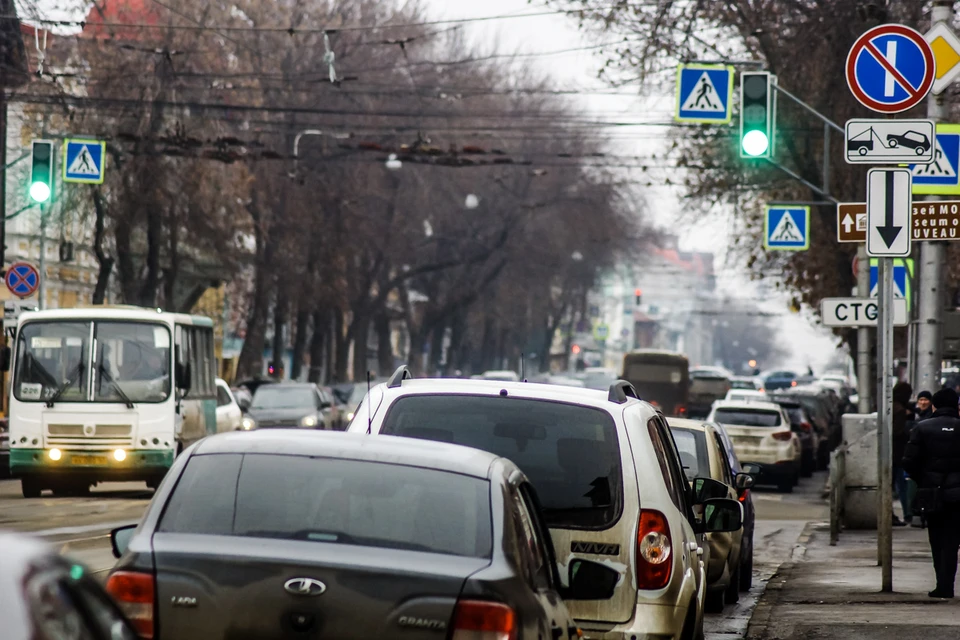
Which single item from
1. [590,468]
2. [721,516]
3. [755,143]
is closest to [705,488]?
[721,516]

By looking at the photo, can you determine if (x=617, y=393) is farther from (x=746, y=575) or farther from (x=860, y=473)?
(x=860, y=473)

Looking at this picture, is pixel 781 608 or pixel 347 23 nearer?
pixel 781 608

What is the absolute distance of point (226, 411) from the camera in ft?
100

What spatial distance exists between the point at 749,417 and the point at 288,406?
10270mm

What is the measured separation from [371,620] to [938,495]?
9.77m

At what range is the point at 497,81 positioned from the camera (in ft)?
202

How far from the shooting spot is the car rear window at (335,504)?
17.7 ft

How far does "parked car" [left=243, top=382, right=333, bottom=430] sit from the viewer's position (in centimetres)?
3772

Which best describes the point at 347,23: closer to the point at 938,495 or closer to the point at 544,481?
the point at 938,495

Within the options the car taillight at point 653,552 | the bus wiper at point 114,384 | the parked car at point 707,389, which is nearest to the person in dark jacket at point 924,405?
the bus wiper at point 114,384

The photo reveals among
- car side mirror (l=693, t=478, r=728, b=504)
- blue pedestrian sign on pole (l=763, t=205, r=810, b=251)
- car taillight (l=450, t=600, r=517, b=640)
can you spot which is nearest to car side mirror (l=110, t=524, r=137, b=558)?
car taillight (l=450, t=600, r=517, b=640)

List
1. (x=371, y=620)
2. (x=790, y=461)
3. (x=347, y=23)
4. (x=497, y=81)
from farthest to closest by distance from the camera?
1. (x=497, y=81)
2. (x=347, y=23)
3. (x=790, y=461)
4. (x=371, y=620)

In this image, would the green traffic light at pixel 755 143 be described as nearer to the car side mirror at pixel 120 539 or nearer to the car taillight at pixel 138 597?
the car side mirror at pixel 120 539

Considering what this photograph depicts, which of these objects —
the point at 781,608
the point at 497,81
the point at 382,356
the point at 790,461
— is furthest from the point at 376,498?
the point at 382,356
